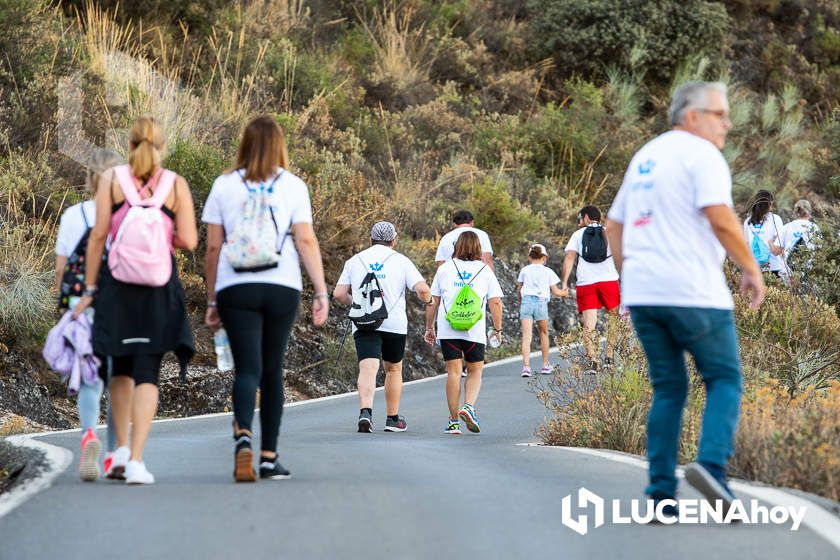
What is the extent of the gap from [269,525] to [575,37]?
29958 mm

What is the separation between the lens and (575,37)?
3506cm

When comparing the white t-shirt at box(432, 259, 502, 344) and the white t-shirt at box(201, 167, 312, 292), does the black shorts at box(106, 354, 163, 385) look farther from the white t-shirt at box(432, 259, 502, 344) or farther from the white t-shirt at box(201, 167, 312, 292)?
the white t-shirt at box(432, 259, 502, 344)

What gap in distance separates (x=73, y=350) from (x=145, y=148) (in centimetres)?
117

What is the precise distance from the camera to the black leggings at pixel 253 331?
7.48m

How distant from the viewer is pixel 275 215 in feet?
24.9

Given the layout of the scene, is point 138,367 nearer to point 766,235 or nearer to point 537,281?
point 766,235

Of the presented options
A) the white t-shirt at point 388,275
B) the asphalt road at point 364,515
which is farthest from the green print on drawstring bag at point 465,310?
the asphalt road at point 364,515

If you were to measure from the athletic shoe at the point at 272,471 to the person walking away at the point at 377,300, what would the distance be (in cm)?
466

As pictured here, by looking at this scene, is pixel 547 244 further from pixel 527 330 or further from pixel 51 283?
pixel 51 283

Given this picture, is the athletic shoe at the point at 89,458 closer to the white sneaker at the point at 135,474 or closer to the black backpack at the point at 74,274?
the white sneaker at the point at 135,474

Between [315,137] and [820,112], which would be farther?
[820,112]

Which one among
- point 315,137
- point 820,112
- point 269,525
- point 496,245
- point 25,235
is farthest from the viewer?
point 820,112

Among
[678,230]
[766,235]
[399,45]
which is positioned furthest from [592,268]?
[399,45]

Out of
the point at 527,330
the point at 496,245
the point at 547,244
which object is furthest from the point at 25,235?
the point at 547,244
